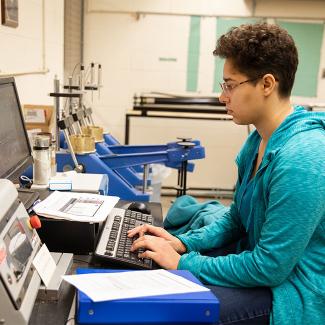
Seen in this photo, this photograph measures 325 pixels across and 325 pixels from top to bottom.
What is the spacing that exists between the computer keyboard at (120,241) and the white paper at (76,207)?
2.3 inches

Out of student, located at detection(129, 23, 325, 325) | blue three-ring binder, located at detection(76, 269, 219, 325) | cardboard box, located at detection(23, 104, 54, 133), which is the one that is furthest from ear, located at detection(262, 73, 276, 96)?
cardboard box, located at detection(23, 104, 54, 133)

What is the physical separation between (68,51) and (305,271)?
3.55m

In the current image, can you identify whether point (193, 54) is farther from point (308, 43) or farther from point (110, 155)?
point (110, 155)

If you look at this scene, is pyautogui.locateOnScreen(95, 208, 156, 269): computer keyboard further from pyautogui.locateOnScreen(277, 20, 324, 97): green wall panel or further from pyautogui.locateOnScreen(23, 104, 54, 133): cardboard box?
pyautogui.locateOnScreen(277, 20, 324, 97): green wall panel

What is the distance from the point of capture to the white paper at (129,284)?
0.87 metres

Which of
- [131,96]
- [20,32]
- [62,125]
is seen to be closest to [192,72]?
[131,96]

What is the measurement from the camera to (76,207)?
4.14 feet

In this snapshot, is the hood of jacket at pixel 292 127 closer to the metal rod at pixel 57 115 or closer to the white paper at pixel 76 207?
the white paper at pixel 76 207

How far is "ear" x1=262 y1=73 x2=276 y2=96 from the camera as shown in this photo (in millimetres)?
1220

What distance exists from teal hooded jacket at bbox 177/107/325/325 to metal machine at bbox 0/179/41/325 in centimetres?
45

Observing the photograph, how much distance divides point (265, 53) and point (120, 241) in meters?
0.70

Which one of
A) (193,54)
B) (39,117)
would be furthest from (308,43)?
(39,117)

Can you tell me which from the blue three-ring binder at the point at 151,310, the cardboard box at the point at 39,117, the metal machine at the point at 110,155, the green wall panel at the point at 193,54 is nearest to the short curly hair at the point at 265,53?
the blue three-ring binder at the point at 151,310

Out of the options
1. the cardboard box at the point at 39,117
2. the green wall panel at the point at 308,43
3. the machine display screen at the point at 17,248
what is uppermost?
the green wall panel at the point at 308,43
